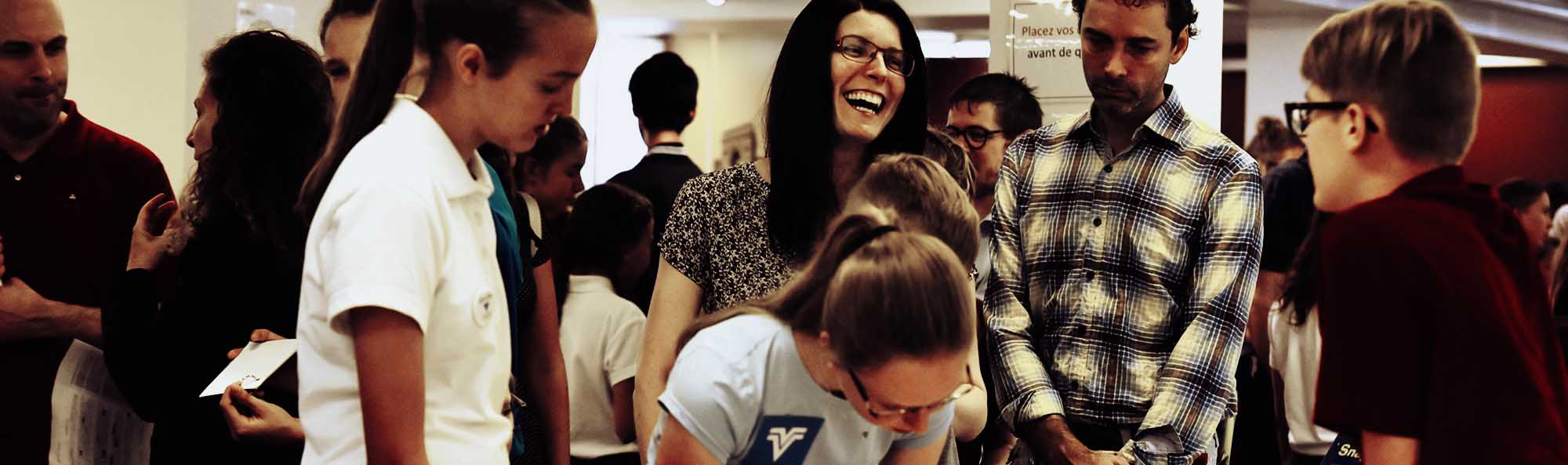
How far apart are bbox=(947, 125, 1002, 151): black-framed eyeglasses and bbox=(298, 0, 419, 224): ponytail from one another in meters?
2.27

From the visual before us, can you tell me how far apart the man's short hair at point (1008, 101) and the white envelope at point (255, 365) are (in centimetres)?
214

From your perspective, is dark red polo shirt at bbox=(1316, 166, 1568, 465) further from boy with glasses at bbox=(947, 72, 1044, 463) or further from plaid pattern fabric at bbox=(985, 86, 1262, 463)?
boy with glasses at bbox=(947, 72, 1044, 463)

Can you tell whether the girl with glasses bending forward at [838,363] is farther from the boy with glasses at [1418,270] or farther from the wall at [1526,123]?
the wall at [1526,123]

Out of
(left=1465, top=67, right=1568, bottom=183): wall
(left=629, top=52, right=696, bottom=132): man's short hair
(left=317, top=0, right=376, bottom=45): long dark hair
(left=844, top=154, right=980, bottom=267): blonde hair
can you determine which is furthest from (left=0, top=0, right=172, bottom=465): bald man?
(left=1465, top=67, right=1568, bottom=183): wall

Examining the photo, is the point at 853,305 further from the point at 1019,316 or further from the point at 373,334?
the point at 1019,316

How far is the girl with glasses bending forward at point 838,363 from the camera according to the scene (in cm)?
170

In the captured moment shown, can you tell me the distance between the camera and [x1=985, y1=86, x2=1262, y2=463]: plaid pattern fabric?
94.1 inches

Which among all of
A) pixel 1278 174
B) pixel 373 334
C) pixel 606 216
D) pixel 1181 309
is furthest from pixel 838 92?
pixel 1278 174

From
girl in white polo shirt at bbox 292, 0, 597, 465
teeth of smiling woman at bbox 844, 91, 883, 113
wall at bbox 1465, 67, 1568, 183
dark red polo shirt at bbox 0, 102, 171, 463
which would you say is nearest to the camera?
girl in white polo shirt at bbox 292, 0, 597, 465

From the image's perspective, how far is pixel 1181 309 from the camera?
2467mm

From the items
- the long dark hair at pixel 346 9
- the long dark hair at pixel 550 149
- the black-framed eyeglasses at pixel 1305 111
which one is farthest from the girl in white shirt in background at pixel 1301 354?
the long dark hair at pixel 346 9

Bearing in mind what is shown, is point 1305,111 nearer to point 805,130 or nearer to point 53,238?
point 805,130

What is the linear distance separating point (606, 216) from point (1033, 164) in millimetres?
1400

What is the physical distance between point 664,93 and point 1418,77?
342cm
